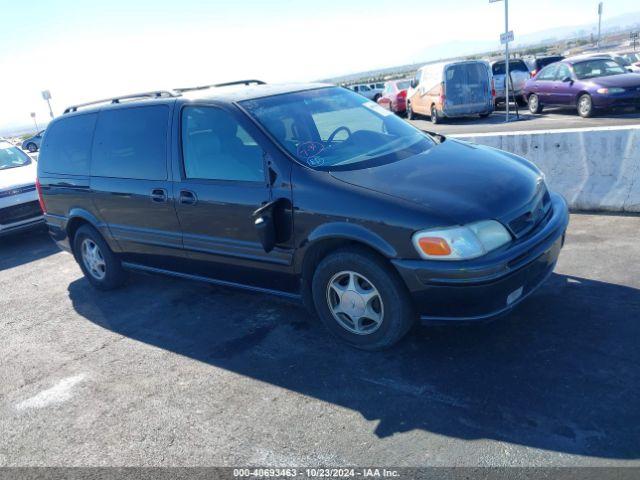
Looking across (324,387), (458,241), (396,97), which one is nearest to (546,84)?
(396,97)

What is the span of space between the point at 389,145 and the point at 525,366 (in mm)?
1905

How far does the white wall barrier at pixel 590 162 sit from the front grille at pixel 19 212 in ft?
20.3

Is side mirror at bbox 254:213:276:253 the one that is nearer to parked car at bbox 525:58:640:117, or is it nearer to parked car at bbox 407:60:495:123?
parked car at bbox 525:58:640:117

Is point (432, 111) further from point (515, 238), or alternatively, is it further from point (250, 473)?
point (250, 473)

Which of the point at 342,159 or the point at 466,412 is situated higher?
the point at 342,159

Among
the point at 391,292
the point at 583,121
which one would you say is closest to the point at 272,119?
the point at 391,292

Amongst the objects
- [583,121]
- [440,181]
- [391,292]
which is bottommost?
[583,121]

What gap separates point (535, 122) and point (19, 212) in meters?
12.4

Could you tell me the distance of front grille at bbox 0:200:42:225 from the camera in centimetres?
786

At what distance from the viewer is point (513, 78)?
19188 millimetres

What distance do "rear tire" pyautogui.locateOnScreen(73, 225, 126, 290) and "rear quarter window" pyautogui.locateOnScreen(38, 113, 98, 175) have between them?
0.64 meters

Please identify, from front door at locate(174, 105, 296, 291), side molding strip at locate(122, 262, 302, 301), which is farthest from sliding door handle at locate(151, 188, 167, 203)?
side molding strip at locate(122, 262, 302, 301)

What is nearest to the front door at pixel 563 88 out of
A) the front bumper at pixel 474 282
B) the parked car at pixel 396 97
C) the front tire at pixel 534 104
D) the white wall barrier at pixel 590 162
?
the front tire at pixel 534 104

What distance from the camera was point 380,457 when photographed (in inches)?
108
